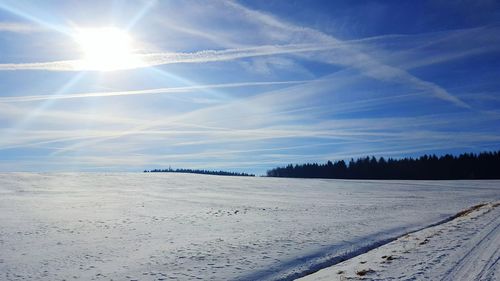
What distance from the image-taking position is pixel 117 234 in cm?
1862

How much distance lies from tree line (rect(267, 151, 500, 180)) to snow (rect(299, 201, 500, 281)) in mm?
109044

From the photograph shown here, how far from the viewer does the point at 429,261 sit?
12.5 m

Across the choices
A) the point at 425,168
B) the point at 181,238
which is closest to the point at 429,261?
the point at 181,238

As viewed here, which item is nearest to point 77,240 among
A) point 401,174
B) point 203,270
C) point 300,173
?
point 203,270

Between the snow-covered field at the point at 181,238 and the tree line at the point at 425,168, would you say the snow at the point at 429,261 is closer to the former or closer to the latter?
the snow-covered field at the point at 181,238

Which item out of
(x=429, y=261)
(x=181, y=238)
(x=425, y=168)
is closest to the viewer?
(x=429, y=261)

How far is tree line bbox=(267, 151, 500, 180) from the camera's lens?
116500mm

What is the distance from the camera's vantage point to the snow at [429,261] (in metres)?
10.9

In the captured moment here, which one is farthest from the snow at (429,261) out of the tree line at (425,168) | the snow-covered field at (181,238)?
the tree line at (425,168)

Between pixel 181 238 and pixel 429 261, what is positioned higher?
pixel 181 238

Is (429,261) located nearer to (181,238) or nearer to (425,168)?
(181,238)

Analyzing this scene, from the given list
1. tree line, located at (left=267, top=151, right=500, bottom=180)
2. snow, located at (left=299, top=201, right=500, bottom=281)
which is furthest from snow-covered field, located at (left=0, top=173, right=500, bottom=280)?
tree line, located at (left=267, top=151, right=500, bottom=180)

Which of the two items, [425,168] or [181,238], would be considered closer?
[181,238]

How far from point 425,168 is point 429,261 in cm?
11747
